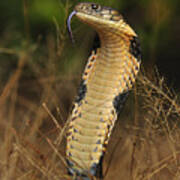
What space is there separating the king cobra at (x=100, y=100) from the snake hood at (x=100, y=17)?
40 millimetres

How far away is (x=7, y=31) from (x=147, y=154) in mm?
3398

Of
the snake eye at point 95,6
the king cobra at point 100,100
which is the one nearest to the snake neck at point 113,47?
the king cobra at point 100,100

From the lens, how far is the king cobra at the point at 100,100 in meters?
2.59

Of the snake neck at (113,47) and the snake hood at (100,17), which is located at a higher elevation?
the snake hood at (100,17)

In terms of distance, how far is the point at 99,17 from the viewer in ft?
7.97

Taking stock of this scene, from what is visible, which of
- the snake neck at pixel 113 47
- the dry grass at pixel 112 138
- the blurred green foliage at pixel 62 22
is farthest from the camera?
the blurred green foliage at pixel 62 22

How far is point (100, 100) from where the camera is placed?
2656 mm

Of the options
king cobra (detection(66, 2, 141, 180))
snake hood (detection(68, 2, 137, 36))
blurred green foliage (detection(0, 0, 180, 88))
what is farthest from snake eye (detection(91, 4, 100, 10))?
blurred green foliage (detection(0, 0, 180, 88))

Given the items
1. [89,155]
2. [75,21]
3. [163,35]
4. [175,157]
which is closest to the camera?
[175,157]

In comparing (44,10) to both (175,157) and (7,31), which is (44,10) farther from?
(175,157)

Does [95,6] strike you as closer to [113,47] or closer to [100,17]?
[100,17]

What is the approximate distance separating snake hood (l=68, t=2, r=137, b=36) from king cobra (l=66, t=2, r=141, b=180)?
0.04 m

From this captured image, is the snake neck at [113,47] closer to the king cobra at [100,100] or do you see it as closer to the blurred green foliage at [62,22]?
the king cobra at [100,100]

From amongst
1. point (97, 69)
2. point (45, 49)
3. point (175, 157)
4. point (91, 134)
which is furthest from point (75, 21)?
point (45, 49)
